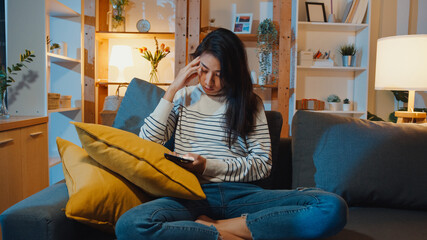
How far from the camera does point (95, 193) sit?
1073mm

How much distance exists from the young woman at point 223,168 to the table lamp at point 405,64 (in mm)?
891

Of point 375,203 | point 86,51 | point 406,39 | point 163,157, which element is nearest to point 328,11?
point 406,39

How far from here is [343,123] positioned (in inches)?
60.7

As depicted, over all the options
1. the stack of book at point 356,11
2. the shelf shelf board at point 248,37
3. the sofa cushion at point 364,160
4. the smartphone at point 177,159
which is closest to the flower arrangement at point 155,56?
the shelf shelf board at point 248,37

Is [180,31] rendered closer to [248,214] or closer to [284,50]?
[284,50]

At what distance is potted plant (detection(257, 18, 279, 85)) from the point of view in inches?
132

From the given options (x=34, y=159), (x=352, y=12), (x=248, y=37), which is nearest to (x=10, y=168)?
(x=34, y=159)

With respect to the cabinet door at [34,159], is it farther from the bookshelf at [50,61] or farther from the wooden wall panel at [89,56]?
the wooden wall panel at [89,56]

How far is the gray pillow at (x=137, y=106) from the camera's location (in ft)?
5.25

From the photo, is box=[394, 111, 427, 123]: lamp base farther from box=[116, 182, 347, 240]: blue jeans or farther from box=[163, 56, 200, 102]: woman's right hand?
box=[163, 56, 200, 102]: woman's right hand

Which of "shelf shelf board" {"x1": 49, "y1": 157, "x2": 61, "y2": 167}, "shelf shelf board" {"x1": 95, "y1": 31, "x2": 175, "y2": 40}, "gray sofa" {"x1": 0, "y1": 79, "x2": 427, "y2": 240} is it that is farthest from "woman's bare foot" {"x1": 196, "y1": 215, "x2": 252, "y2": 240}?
"shelf shelf board" {"x1": 95, "y1": 31, "x2": 175, "y2": 40}

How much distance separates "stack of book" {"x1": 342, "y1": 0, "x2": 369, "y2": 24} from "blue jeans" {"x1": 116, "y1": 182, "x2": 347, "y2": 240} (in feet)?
8.99

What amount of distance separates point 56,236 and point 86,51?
247 centimetres

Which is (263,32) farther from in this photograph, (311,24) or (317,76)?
(317,76)
